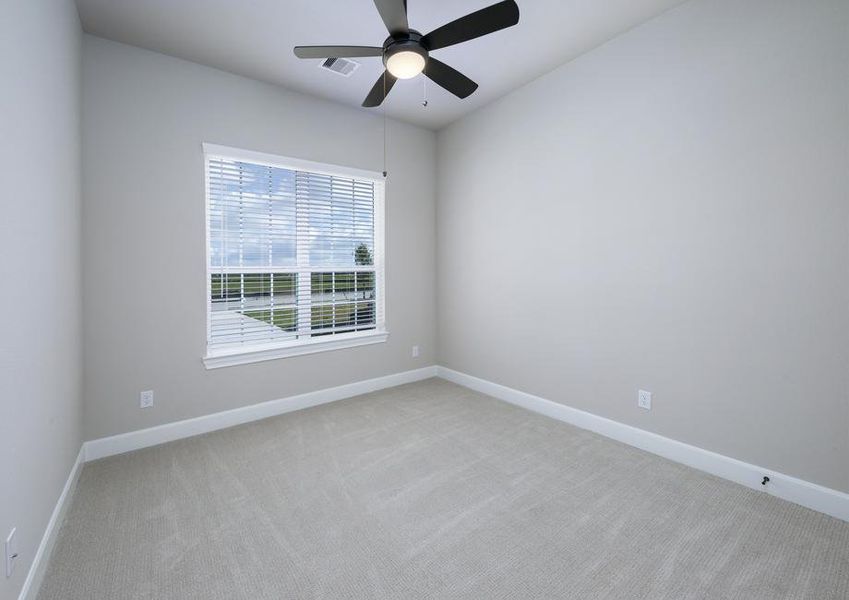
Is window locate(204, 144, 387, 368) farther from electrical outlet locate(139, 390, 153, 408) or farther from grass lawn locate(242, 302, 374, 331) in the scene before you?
electrical outlet locate(139, 390, 153, 408)

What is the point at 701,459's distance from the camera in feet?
7.92

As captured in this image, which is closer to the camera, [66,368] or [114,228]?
[66,368]

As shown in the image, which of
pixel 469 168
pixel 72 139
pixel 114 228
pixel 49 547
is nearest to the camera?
pixel 49 547

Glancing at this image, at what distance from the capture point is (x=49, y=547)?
1.71 meters

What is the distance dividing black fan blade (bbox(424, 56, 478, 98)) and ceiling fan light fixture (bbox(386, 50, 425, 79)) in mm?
97

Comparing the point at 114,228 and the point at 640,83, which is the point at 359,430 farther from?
the point at 640,83

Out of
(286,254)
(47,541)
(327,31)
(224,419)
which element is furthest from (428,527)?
(327,31)

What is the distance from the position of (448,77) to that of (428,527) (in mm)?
2558

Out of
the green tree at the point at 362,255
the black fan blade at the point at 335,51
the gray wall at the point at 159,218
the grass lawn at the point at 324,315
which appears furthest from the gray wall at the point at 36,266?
the green tree at the point at 362,255

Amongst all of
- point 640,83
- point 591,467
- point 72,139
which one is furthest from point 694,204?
point 72,139

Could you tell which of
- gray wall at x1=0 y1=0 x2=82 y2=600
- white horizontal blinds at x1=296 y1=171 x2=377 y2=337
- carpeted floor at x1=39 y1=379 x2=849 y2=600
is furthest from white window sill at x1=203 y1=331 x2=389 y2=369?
gray wall at x1=0 y1=0 x2=82 y2=600

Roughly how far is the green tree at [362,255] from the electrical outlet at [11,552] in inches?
118

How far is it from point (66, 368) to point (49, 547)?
2.95 feet

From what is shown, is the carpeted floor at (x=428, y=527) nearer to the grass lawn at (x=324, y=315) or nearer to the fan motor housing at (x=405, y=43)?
the grass lawn at (x=324, y=315)
